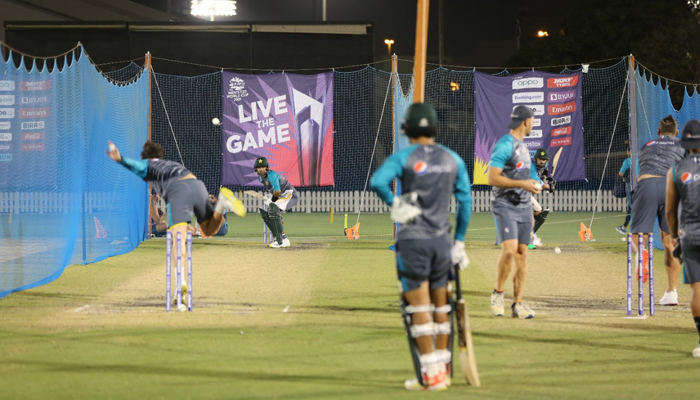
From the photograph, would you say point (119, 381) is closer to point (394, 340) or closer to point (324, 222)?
point (394, 340)

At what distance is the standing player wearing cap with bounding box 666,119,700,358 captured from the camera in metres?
7.50

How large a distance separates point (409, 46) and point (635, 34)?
60.1ft

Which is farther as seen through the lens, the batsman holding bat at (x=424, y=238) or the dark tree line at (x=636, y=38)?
the dark tree line at (x=636, y=38)

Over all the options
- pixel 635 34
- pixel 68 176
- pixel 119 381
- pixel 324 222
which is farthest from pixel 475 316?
pixel 635 34

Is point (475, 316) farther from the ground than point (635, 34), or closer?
closer

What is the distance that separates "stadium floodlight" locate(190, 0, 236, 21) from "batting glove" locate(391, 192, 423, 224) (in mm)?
40290

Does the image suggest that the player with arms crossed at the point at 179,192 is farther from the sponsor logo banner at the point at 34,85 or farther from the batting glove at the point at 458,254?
the batting glove at the point at 458,254

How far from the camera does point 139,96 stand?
1972 centimetres

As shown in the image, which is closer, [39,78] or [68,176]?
[39,78]

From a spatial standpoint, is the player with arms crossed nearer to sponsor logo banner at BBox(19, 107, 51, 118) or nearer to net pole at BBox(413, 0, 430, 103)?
sponsor logo banner at BBox(19, 107, 51, 118)

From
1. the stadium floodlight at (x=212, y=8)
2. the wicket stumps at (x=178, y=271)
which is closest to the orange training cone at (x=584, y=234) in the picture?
the wicket stumps at (x=178, y=271)

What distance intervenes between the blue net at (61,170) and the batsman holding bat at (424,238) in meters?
7.38

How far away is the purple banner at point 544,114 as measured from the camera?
21.5 m

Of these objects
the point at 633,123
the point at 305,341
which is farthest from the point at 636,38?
the point at 305,341
